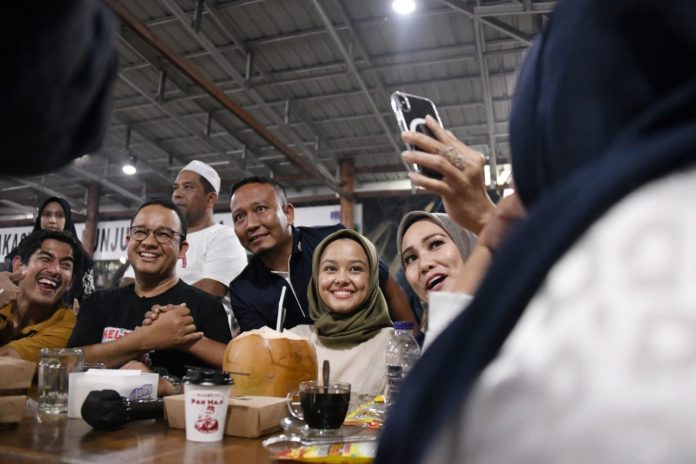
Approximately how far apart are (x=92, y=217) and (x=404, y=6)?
327 inches

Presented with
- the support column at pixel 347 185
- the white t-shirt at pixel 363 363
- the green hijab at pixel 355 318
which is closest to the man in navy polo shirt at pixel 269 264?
the green hijab at pixel 355 318

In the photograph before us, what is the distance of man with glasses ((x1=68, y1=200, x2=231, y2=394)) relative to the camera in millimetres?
2215

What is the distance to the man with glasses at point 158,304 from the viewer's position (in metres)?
2.21

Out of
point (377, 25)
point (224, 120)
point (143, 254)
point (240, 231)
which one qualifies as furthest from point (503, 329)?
point (224, 120)

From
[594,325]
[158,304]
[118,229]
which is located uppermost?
[118,229]

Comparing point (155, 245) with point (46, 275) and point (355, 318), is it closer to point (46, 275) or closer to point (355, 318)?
point (46, 275)

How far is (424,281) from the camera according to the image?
2316 millimetres

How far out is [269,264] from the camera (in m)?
3.04

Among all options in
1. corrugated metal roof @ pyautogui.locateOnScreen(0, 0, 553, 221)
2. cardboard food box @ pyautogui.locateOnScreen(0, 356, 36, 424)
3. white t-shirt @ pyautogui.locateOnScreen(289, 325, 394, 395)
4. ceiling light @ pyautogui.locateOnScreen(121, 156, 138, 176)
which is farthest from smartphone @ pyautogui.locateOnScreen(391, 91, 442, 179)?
ceiling light @ pyautogui.locateOnScreen(121, 156, 138, 176)

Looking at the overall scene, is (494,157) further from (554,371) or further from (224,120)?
(554,371)

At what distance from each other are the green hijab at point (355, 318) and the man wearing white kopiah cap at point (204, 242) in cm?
110

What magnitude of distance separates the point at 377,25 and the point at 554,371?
5494 millimetres

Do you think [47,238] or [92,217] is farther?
[92,217]

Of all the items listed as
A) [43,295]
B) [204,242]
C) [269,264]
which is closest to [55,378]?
[43,295]
